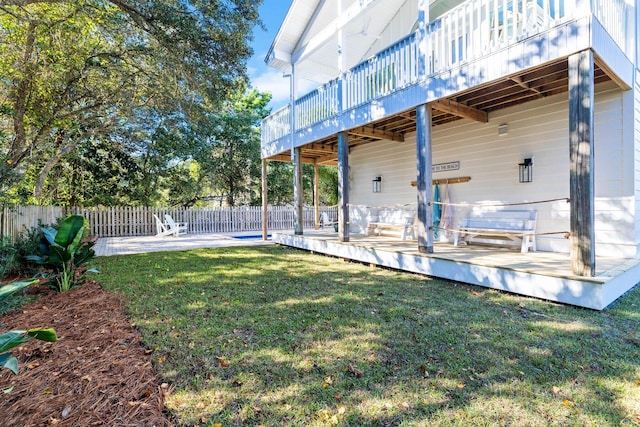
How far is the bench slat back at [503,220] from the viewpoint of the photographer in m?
5.90

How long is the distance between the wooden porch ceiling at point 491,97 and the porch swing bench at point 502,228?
2067 millimetres

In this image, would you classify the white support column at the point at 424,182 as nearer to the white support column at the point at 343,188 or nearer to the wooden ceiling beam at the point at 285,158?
the white support column at the point at 343,188

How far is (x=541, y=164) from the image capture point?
19.8ft

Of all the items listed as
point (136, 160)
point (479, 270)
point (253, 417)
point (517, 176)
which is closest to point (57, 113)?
point (136, 160)

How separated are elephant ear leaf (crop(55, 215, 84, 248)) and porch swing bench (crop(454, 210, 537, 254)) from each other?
19.4 feet

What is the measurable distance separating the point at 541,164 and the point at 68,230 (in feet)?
26.0

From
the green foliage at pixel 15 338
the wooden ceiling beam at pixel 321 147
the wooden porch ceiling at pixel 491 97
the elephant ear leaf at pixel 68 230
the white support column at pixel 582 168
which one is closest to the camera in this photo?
the green foliage at pixel 15 338

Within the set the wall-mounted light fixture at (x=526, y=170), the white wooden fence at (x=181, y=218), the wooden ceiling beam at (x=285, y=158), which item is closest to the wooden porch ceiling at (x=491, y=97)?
the wall-mounted light fixture at (x=526, y=170)

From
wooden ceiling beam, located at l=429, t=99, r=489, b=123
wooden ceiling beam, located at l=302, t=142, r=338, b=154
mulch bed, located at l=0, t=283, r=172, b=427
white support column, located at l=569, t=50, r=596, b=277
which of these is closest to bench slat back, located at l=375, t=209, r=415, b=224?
wooden ceiling beam, located at l=302, t=142, r=338, b=154

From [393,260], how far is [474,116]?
3443 millimetres

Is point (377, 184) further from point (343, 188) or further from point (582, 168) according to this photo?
point (582, 168)

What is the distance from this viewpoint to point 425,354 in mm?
2637

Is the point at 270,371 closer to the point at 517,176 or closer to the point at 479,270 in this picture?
the point at 479,270

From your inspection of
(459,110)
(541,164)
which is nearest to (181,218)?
(459,110)
